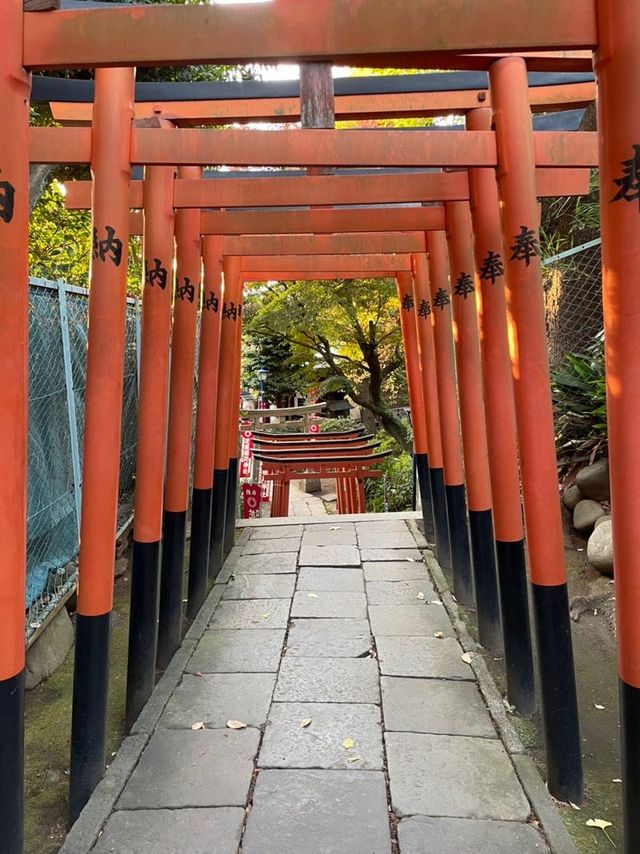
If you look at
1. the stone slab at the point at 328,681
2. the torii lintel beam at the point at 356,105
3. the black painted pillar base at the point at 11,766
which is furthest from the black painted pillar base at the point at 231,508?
the black painted pillar base at the point at 11,766

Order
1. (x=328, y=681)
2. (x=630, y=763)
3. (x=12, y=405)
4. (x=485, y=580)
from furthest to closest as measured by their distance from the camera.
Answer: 1. (x=485, y=580)
2. (x=328, y=681)
3. (x=630, y=763)
4. (x=12, y=405)

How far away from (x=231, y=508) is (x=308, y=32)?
17.0ft

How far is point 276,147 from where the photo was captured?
2.88 m

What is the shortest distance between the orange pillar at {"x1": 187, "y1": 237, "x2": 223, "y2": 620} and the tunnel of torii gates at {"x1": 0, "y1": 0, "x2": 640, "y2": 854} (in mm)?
19

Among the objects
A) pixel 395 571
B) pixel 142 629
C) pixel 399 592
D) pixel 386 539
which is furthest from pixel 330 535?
pixel 142 629

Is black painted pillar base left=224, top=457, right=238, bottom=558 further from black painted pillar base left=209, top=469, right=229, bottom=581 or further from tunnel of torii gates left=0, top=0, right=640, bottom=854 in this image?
tunnel of torii gates left=0, top=0, right=640, bottom=854

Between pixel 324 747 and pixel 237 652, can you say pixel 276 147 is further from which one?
pixel 237 652

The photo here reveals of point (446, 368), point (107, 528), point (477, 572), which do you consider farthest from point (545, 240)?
point (107, 528)

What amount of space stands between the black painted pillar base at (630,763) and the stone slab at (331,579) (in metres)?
3.22

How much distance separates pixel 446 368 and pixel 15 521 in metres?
3.94

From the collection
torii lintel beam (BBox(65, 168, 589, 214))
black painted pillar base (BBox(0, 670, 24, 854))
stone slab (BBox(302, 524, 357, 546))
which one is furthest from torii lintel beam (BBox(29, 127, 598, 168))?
stone slab (BBox(302, 524, 357, 546))

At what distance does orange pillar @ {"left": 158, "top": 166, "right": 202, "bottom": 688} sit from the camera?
4047 mm

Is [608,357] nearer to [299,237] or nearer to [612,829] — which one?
[612,829]

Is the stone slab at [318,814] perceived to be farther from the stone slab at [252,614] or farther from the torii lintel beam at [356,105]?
the torii lintel beam at [356,105]
